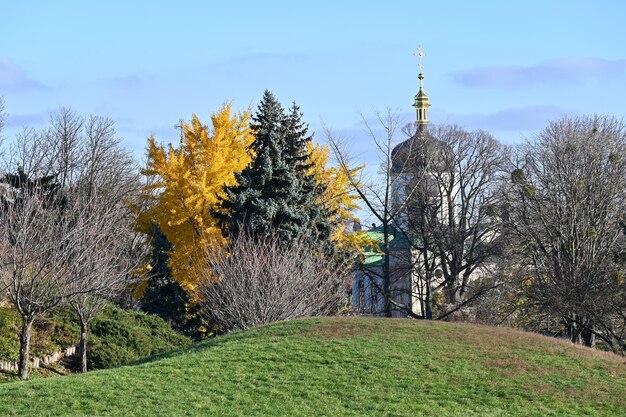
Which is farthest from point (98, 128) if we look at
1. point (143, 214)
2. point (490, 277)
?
point (490, 277)

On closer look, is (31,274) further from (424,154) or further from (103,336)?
(424,154)

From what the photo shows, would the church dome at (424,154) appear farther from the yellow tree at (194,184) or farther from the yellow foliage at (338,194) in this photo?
the yellow tree at (194,184)

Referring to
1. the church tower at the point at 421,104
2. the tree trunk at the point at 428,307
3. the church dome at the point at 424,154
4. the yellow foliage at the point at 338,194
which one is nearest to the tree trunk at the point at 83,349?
the yellow foliage at the point at 338,194

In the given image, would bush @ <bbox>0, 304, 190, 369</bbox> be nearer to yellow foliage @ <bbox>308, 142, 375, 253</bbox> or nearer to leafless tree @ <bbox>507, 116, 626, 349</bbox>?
yellow foliage @ <bbox>308, 142, 375, 253</bbox>

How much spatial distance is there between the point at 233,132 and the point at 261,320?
9150 millimetres

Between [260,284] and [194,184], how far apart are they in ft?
22.1

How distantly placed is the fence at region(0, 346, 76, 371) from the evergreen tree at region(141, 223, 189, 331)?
6500mm

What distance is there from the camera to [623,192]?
38.1 meters

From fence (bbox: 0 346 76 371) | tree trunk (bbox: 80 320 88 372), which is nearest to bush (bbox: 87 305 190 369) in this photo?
fence (bbox: 0 346 76 371)

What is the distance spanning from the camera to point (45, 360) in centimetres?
2917

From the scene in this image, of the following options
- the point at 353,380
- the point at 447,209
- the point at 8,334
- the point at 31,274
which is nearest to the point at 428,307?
the point at 447,209

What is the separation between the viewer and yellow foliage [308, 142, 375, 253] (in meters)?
38.9

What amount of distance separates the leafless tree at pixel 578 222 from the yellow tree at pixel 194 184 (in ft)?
36.1

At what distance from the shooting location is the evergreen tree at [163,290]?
38250 mm
